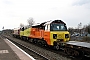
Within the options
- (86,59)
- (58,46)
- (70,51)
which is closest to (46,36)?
(58,46)

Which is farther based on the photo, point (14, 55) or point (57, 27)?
point (57, 27)

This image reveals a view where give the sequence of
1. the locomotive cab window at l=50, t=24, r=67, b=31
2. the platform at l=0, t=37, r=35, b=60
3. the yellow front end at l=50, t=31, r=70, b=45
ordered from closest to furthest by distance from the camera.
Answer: the platform at l=0, t=37, r=35, b=60 < the yellow front end at l=50, t=31, r=70, b=45 < the locomotive cab window at l=50, t=24, r=67, b=31

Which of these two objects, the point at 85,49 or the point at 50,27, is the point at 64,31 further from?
the point at 85,49

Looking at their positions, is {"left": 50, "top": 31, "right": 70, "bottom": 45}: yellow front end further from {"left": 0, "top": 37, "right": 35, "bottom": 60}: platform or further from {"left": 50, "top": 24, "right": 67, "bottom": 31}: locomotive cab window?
{"left": 0, "top": 37, "right": 35, "bottom": 60}: platform

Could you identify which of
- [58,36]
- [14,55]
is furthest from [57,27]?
[14,55]

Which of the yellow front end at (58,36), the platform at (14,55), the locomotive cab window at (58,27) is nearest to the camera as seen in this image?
the platform at (14,55)

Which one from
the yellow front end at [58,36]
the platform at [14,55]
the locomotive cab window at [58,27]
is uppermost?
the locomotive cab window at [58,27]

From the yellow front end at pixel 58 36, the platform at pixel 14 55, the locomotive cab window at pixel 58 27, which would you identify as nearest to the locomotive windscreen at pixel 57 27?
the locomotive cab window at pixel 58 27

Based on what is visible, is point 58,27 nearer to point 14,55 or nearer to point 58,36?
point 58,36

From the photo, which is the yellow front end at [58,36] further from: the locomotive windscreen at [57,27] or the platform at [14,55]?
the platform at [14,55]

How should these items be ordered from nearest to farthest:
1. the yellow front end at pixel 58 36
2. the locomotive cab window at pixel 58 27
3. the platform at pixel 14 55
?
the platform at pixel 14 55 < the yellow front end at pixel 58 36 < the locomotive cab window at pixel 58 27

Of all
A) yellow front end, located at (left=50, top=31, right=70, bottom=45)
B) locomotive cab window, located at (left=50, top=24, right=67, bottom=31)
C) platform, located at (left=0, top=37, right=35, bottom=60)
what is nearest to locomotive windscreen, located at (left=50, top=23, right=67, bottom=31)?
locomotive cab window, located at (left=50, top=24, right=67, bottom=31)

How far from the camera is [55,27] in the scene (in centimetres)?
1819

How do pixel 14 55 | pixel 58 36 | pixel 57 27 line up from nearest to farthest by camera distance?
pixel 14 55, pixel 58 36, pixel 57 27
